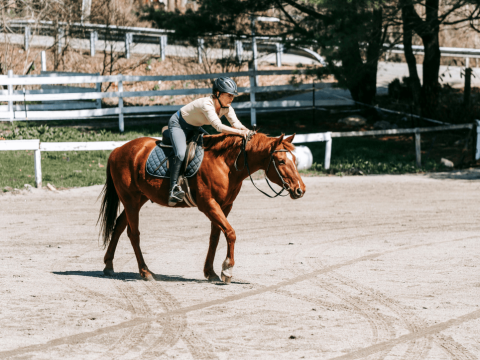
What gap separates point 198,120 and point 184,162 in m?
0.53

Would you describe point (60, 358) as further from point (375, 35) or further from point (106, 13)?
point (106, 13)

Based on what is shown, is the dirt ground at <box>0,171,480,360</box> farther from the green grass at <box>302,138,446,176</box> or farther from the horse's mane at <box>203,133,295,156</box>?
the green grass at <box>302,138,446,176</box>

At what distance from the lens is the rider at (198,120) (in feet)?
23.3

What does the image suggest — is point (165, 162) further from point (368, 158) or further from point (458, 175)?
point (368, 158)

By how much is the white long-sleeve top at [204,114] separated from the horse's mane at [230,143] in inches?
7.8

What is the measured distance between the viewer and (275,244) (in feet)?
31.1

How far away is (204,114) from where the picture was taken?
23.4ft

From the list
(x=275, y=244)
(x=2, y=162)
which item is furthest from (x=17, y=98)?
(x=275, y=244)

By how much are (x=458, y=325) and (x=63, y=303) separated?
153 inches

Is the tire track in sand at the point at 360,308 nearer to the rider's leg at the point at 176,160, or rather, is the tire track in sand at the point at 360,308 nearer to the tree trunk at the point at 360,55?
→ the rider's leg at the point at 176,160

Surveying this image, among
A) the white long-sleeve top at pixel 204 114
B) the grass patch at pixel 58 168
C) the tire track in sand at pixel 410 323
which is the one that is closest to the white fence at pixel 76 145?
the grass patch at pixel 58 168

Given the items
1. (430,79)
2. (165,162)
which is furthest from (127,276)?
(430,79)

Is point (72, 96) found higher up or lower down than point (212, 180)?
higher up

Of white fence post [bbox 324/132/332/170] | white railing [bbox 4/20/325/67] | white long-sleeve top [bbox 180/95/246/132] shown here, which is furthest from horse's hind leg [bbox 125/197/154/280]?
white railing [bbox 4/20/325/67]
